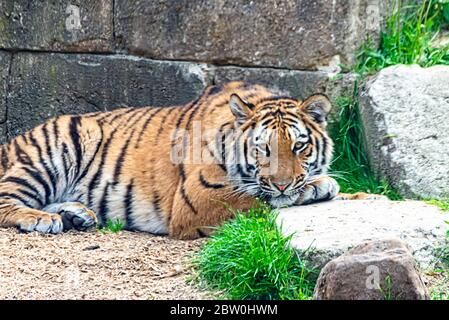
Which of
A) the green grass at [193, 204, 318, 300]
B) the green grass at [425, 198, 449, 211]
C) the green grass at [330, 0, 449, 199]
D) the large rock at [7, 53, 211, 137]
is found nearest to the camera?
the green grass at [193, 204, 318, 300]

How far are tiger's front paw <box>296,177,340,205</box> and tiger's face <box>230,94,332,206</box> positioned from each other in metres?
0.05

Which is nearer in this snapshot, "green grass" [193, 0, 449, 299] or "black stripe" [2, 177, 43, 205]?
"green grass" [193, 0, 449, 299]

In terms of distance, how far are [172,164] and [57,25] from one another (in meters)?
1.70

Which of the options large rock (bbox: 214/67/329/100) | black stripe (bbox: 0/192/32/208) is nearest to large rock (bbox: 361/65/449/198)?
large rock (bbox: 214/67/329/100)

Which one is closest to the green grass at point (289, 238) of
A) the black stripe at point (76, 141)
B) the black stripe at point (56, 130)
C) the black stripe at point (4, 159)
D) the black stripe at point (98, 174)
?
the black stripe at point (98, 174)

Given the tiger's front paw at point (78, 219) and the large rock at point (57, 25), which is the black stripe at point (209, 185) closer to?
the tiger's front paw at point (78, 219)

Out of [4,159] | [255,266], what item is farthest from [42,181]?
[255,266]

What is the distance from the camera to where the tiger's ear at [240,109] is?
574cm

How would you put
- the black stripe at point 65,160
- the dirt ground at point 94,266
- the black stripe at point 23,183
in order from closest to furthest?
the dirt ground at point 94,266
the black stripe at point 23,183
the black stripe at point 65,160

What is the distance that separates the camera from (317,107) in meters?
5.87

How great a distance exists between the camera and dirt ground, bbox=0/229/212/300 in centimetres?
469

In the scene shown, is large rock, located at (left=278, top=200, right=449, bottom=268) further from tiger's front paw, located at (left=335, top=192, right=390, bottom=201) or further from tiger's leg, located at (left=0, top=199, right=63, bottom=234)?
tiger's leg, located at (left=0, top=199, right=63, bottom=234)
